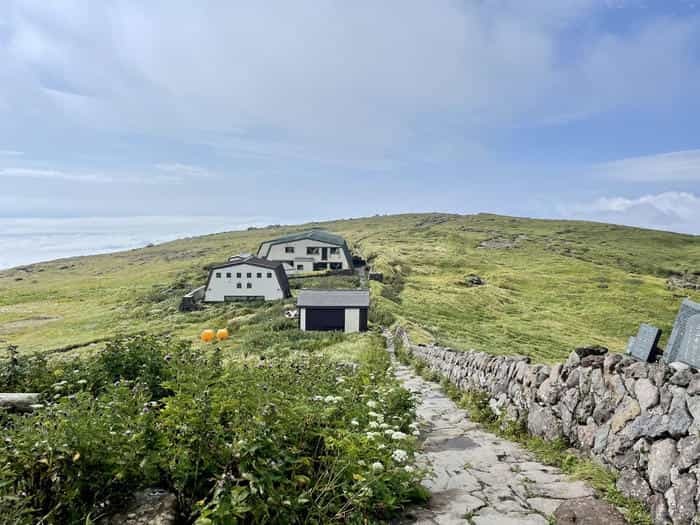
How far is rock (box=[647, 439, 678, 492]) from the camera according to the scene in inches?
183

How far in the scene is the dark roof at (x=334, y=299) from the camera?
40.3m

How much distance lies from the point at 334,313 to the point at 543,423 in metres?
33.0

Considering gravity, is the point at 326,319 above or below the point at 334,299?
below

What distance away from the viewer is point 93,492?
3.96 meters

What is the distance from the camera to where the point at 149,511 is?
13.2 ft

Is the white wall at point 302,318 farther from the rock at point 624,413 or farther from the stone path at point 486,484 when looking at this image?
the rock at point 624,413

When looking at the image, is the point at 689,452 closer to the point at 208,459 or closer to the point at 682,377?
the point at 682,377

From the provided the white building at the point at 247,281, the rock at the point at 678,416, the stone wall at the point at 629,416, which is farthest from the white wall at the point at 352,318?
the rock at the point at 678,416

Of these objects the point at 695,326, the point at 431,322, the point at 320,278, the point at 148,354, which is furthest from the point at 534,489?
the point at 320,278

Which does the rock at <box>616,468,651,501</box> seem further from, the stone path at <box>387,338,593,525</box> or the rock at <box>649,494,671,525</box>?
the stone path at <box>387,338,593,525</box>

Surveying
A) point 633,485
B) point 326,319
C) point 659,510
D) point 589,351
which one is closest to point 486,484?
point 633,485

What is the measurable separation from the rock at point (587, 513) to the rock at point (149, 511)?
3.78 meters

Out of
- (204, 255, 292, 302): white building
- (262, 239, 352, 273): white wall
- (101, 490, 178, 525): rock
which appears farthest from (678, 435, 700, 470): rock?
(262, 239, 352, 273): white wall

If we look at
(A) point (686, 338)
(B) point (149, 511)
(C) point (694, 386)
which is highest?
(A) point (686, 338)
